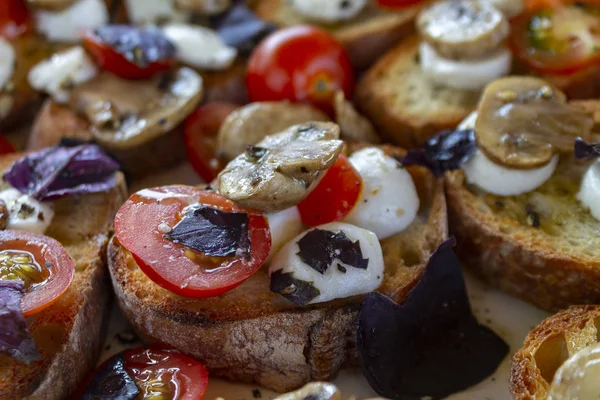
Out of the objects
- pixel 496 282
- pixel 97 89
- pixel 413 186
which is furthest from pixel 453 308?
pixel 97 89

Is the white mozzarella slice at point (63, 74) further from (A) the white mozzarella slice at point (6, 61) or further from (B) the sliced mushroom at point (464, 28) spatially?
(B) the sliced mushroom at point (464, 28)

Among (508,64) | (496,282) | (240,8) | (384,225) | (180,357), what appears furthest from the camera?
(240,8)

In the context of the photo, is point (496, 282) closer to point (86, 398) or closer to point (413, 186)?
point (413, 186)

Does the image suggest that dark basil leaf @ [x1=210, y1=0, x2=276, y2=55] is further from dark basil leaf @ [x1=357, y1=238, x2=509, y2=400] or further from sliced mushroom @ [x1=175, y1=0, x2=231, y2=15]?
dark basil leaf @ [x1=357, y1=238, x2=509, y2=400]

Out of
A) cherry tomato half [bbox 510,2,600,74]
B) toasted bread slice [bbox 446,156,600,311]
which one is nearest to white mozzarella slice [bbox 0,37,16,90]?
toasted bread slice [bbox 446,156,600,311]

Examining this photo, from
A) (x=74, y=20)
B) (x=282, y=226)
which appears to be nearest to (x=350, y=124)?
(x=282, y=226)
